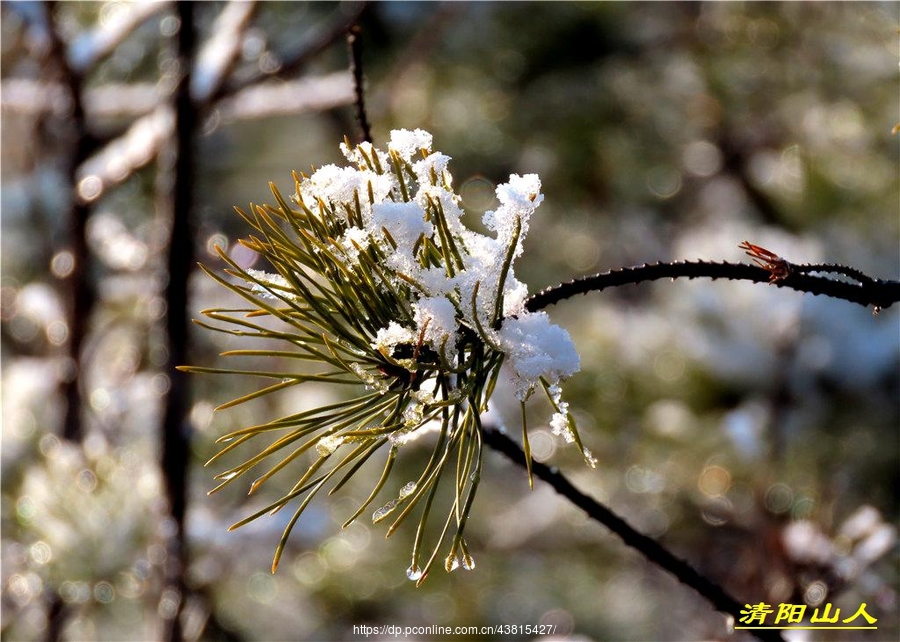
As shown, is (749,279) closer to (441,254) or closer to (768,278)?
(768,278)

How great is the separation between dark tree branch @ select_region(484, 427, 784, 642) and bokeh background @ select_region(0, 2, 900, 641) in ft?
0.07

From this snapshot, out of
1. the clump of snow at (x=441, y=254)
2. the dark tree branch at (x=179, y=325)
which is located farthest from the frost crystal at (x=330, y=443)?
the dark tree branch at (x=179, y=325)

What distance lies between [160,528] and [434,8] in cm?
145

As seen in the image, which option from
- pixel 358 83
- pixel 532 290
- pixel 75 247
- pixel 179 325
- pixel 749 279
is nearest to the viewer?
pixel 749 279

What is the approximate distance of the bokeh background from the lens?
90 cm

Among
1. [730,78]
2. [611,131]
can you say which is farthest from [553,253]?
[730,78]

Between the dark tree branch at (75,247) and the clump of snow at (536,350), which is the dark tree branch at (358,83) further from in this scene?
the dark tree branch at (75,247)

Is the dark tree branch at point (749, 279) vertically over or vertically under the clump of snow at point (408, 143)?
under

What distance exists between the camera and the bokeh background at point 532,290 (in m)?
0.90

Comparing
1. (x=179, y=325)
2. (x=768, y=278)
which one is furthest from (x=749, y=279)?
(x=179, y=325)

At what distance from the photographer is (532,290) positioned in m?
1.84

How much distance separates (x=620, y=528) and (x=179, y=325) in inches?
17.3

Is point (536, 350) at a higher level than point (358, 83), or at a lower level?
lower

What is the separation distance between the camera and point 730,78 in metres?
1.97
